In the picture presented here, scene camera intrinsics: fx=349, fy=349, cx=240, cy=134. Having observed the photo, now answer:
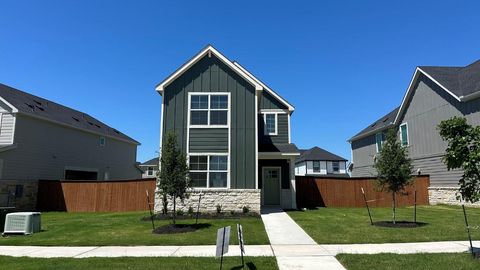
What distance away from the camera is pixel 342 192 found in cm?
2277

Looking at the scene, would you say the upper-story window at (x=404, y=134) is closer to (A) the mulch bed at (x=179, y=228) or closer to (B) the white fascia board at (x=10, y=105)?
(A) the mulch bed at (x=179, y=228)

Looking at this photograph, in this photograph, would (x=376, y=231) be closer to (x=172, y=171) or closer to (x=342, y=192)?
(x=172, y=171)

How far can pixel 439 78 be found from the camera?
76.3 feet

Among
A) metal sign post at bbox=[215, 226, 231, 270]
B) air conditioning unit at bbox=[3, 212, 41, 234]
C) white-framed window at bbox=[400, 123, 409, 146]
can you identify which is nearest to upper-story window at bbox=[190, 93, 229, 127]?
air conditioning unit at bbox=[3, 212, 41, 234]

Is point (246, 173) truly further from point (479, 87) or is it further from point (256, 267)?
point (479, 87)

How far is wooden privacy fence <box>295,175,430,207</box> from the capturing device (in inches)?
890

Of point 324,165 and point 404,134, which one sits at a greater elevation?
point 404,134

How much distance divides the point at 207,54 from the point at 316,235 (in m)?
11.1

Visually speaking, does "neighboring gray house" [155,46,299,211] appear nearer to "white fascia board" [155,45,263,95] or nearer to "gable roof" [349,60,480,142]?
"white fascia board" [155,45,263,95]

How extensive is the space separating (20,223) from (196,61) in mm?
10740

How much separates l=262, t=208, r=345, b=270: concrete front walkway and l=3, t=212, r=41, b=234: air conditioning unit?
898 cm

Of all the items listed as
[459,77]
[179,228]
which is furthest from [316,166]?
[179,228]

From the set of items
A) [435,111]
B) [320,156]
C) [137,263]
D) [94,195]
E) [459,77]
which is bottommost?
[137,263]

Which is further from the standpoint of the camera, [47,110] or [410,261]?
[47,110]
